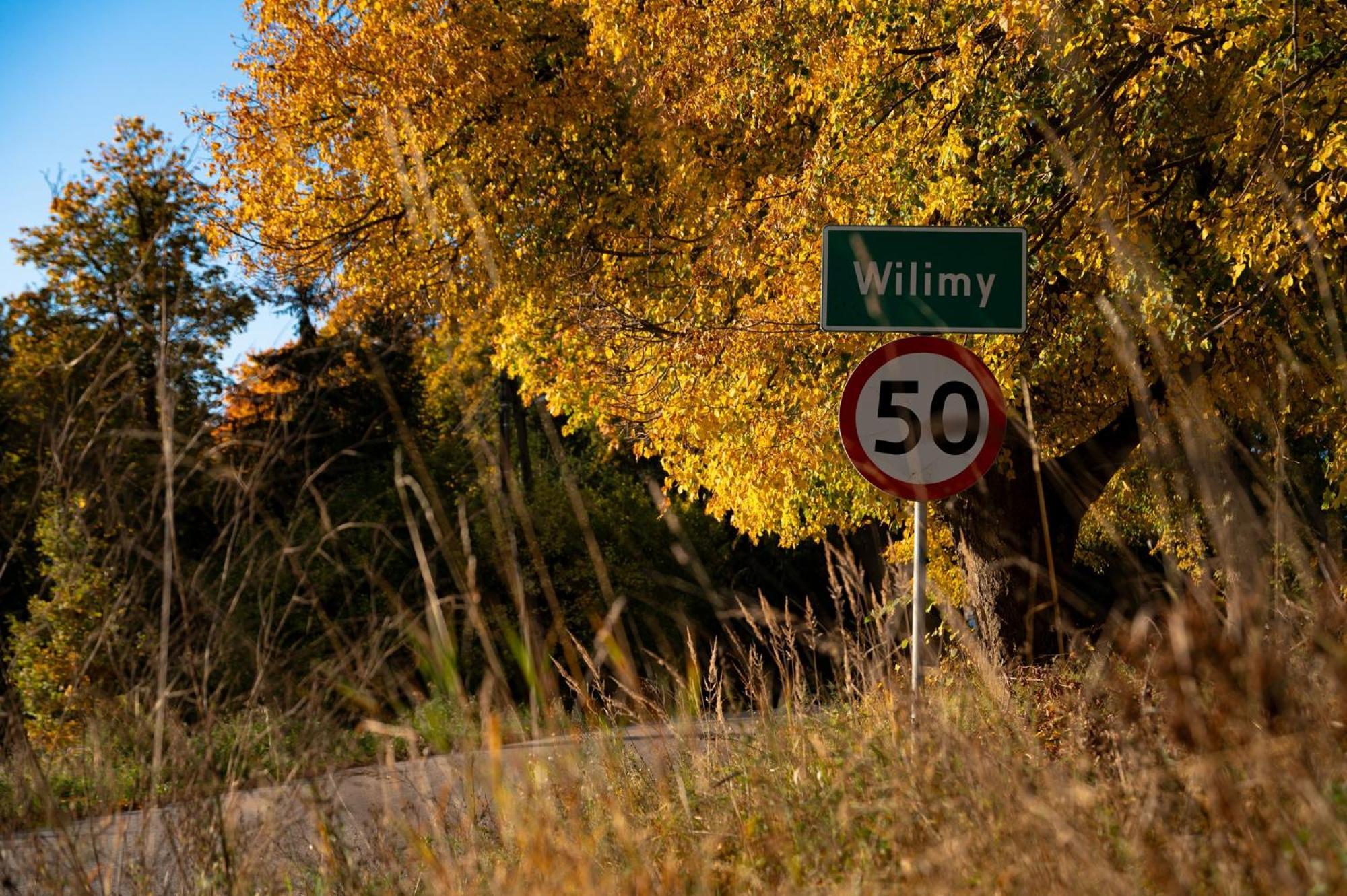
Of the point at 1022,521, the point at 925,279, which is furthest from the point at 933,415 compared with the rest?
the point at 1022,521

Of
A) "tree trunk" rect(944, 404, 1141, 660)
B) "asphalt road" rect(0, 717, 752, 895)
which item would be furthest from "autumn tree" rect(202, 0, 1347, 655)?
"asphalt road" rect(0, 717, 752, 895)

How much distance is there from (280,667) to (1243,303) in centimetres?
669

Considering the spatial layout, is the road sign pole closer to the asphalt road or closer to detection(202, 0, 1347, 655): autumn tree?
detection(202, 0, 1347, 655): autumn tree

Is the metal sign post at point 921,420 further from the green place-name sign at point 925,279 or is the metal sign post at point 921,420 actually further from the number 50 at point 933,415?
the green place-name sign at point 925,279

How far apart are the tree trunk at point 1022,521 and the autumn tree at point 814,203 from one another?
3cm

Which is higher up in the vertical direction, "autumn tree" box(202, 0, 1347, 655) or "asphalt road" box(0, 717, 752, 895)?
"autumn tree" box(202, 0, 1347, 655)

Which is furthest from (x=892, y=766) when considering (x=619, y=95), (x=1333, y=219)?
(x=619, y=95)

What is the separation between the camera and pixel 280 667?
4.15 metres

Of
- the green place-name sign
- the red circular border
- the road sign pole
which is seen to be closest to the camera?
the road sign pole

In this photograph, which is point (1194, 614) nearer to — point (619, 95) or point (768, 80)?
point (768, 80)

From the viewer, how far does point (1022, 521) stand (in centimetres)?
1127

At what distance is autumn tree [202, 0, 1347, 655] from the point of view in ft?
26.1

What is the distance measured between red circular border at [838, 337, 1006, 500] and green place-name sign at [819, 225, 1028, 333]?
224mm

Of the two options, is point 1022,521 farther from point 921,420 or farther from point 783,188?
point 921,420
